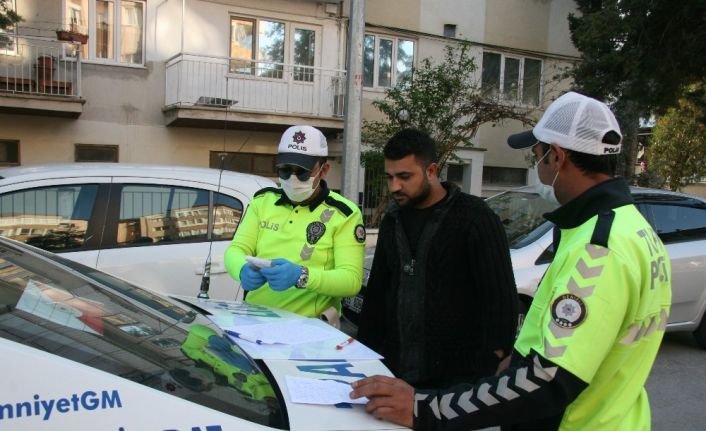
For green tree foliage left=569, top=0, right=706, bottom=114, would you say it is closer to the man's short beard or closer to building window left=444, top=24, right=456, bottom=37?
building window left=444, top=24, right=456, bottom=37

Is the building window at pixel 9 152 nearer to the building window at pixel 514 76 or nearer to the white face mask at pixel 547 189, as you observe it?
the building window at pixel 514 76

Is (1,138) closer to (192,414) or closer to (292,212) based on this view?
(292,212)

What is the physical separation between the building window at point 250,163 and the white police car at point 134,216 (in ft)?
28.0

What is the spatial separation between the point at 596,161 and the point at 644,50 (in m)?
10.7

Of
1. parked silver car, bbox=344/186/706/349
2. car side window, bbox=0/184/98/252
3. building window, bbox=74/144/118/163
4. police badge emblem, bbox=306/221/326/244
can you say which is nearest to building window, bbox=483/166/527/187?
building window, bbox=74/144/118/163

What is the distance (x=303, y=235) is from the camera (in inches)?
108

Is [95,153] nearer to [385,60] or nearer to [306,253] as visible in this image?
[385,60]

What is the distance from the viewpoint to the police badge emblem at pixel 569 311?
1361 millimetres

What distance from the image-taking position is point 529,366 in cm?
143

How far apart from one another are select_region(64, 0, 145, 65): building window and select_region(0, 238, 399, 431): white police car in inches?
418

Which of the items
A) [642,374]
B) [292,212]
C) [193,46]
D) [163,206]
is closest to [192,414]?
[642,374]

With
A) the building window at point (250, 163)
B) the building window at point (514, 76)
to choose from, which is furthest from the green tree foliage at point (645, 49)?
the building window at point (250, 163)

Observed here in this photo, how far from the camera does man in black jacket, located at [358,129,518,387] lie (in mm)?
2328

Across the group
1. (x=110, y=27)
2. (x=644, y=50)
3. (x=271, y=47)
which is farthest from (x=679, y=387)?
(x=110, y=27)
